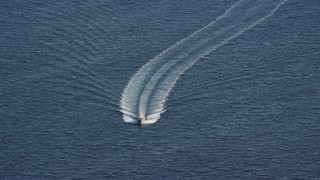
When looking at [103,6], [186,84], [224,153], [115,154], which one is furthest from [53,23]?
[224,153]

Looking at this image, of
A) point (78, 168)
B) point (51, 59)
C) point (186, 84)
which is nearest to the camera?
point (78, 168)

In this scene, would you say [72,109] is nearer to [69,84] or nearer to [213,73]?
[69,84]

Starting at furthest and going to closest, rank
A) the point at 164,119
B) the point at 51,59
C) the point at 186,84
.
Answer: the point at 51,59
the point at 186,84
the point at 164,119

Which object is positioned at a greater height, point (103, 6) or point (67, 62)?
point (103, 6)

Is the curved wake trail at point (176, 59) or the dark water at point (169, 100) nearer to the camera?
the dark water at point (169, 100)
